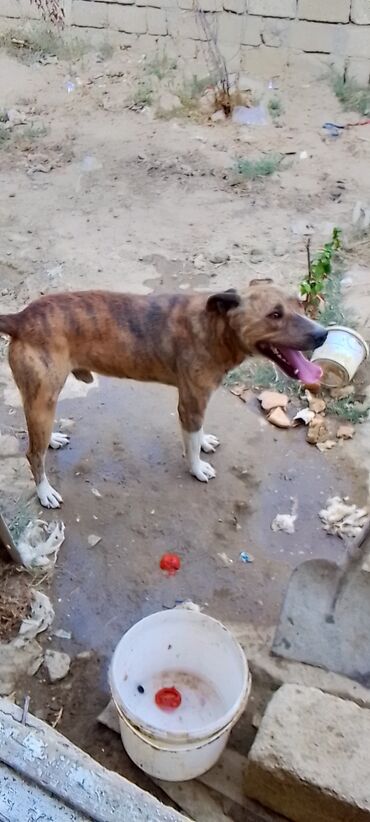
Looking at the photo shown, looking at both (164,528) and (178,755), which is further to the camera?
(164,528)

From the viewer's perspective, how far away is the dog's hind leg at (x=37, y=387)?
143 inches

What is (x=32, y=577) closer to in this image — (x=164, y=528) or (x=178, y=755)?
(x=164, y=528)

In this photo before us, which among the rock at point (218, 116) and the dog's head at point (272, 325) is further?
the rock at point (218, 116)

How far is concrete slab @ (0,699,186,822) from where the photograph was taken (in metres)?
1.19

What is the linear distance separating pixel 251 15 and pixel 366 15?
118 centimetres

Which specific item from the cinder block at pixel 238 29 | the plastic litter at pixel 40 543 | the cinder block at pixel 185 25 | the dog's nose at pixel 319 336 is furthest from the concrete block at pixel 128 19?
the plastic litter at pixel 40 543

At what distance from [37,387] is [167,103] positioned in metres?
5.48

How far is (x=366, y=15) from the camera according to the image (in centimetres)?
789

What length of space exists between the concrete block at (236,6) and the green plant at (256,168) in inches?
83.6

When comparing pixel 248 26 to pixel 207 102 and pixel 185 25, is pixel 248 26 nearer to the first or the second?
pixel 185 25

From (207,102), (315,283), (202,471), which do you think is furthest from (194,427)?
(207,102)

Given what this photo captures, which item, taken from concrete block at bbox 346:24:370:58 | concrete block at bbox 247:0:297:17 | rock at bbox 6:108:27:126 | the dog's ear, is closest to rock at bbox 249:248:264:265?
the dog's ear

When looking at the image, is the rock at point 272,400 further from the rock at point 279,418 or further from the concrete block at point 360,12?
the concrete block at point 360,12

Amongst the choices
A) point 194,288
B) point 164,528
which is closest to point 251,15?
point 194,288
